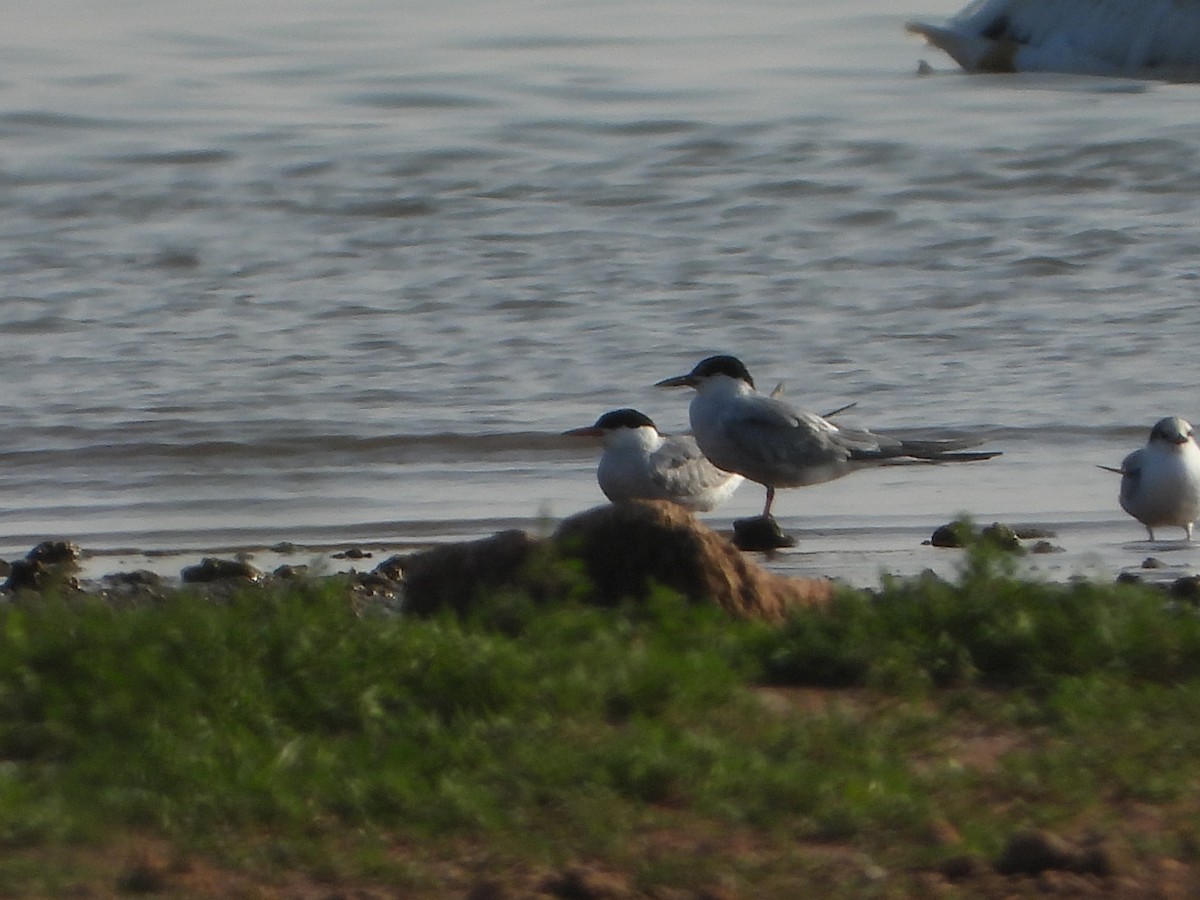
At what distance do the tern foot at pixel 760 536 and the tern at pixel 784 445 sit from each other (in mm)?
648

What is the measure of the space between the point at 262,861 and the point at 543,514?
1.70 m

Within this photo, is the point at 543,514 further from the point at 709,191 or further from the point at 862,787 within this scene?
the point at 709,191

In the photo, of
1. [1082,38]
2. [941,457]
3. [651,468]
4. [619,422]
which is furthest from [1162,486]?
[1082,38]

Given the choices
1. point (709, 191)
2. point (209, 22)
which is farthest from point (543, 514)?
point (209, 22)

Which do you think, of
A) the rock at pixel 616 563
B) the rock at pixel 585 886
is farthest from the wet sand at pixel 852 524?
the rock at pixel 585 886

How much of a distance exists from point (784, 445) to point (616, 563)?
141 inches

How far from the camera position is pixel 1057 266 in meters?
13.2

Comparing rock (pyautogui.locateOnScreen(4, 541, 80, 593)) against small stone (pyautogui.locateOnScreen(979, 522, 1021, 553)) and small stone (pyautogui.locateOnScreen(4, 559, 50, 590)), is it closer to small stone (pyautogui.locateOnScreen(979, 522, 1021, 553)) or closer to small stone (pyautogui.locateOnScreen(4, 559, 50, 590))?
small stone (pyautogui.locateOnScreen(4, 559, 50, 590))

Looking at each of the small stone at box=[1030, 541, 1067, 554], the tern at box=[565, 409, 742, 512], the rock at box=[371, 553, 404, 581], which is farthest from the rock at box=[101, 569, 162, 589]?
the small stone at box=[1030, 541, 1067, 554]

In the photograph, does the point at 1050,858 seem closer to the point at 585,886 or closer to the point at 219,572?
the point at 585,886

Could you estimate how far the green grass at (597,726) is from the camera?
3.59 meters

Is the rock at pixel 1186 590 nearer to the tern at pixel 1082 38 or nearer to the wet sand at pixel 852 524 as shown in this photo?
the wet sand at pixel 852 524

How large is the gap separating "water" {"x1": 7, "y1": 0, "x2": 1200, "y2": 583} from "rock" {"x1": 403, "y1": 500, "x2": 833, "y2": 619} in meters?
0.16

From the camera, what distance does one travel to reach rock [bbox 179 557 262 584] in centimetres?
676
